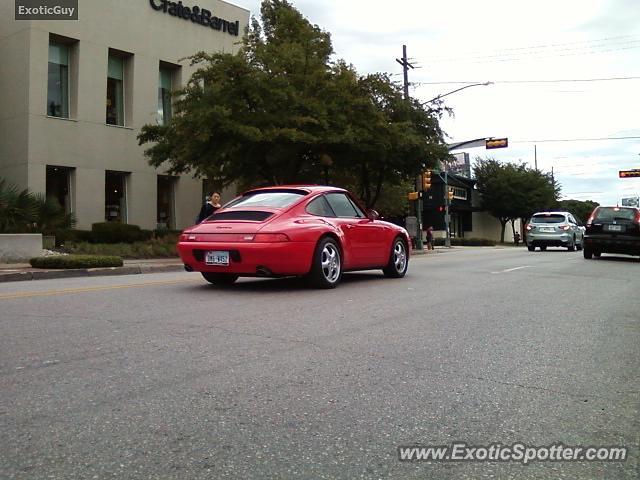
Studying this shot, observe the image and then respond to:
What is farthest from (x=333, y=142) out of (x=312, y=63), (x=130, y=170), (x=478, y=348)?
(x=478, y=348)

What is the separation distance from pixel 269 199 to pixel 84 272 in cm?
529

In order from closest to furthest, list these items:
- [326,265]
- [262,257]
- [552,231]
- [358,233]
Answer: [262,257] < [326,265] < [358,233] < [552,231]

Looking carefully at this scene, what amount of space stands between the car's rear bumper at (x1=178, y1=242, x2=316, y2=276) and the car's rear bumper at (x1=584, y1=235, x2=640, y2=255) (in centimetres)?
1210

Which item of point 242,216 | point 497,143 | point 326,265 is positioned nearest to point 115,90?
point 242,216

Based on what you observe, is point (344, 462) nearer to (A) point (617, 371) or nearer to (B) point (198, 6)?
(A) point (617, 371)

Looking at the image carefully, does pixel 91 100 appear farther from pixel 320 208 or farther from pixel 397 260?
pixel 320 208

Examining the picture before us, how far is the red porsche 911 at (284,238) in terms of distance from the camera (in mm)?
8094

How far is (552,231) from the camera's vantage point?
2477 centimetres

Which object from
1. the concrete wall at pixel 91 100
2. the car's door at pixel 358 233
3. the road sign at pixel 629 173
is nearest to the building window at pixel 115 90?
the concrete wall at pixel 91 100

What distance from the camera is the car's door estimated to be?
933cm

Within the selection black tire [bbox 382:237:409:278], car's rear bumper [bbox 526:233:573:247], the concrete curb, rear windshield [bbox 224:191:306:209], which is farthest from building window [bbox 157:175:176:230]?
rear windshield [bbox 224:191:306:209]

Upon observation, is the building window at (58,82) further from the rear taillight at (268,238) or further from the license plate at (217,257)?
the rear taillight at (268,238)

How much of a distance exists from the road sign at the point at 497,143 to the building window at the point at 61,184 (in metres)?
24.5

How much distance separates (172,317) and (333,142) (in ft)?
44.4
